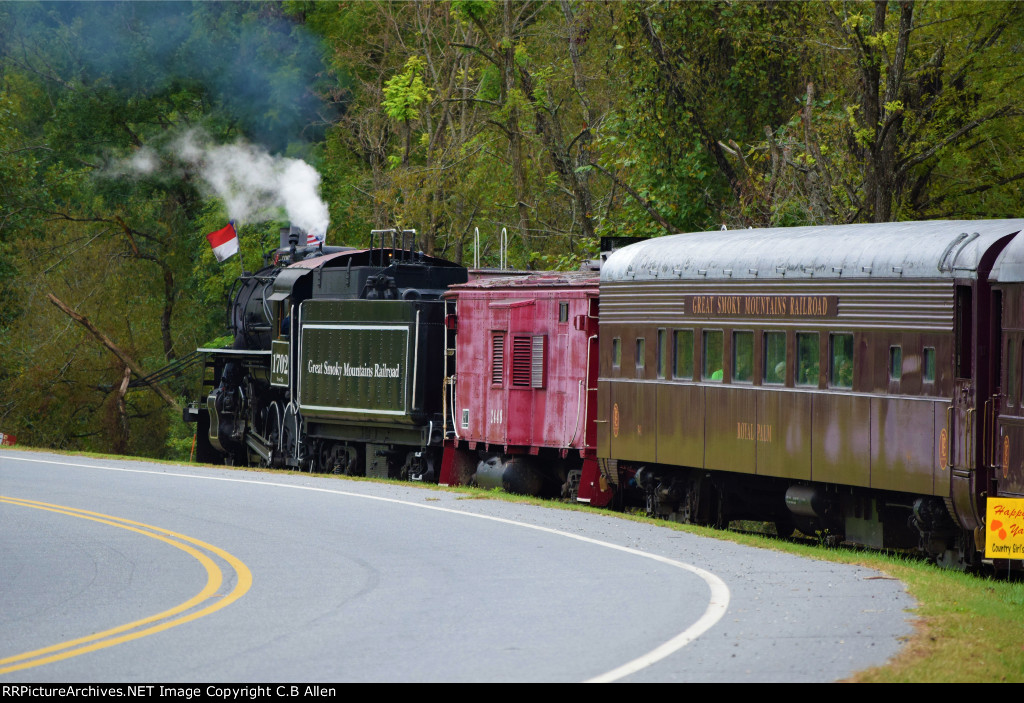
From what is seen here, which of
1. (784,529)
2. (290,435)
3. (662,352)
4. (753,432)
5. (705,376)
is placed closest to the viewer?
(753,432)

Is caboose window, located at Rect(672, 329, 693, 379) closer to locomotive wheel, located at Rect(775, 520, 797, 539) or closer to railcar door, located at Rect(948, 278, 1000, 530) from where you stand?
locomotive wheel, located at Rect(775, 520, 797, 539)

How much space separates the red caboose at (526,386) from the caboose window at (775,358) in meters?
3.88

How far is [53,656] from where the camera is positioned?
927cm

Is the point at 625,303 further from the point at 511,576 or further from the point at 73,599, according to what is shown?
the point at 73,599

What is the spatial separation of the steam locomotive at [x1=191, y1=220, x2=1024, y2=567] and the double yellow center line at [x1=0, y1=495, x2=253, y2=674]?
5.98 metres

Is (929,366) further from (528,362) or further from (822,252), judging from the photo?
(528,362)

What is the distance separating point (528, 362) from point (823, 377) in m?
6.33

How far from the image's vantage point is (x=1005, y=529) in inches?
469

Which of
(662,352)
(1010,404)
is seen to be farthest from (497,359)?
(1010,404)

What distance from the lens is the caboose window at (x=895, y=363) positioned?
14594 mm

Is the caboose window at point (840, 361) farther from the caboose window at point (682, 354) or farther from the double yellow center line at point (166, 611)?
the double yellow center line at point (166, 611)

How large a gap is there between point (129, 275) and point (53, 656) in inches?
1887

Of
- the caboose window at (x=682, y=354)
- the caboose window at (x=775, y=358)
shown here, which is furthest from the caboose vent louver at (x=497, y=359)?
the caboose window at (x=775, y=358)
